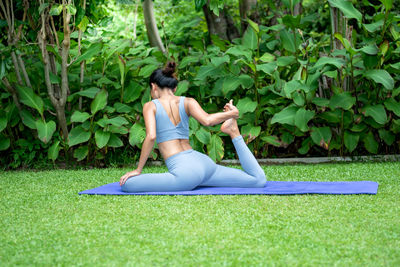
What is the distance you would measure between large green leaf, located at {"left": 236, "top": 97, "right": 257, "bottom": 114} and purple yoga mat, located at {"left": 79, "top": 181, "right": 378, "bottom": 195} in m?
1.74

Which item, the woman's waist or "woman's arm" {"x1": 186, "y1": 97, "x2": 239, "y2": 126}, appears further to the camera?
the woman's waist

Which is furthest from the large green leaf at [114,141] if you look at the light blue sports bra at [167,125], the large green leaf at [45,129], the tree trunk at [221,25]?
the tree trunk at [221,25]

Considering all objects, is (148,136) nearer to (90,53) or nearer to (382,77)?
(90,53)

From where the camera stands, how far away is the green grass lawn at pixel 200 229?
2.50 m

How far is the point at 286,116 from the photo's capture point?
6008 mm

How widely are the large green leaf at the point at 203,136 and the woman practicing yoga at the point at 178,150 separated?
165cm

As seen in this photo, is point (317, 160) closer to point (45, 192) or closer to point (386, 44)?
point (386, 44)

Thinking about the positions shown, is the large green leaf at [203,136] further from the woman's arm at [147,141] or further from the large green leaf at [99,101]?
the woman's arm at [147,141]

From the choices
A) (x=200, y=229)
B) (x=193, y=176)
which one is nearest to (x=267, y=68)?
(x=193, y=176)

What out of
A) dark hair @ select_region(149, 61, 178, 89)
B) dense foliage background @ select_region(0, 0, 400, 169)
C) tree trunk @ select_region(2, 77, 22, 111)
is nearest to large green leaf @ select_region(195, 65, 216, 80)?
dense foliage background @ select_region(0, 0, 400, 169)

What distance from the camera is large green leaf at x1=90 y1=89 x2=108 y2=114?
6.08 m

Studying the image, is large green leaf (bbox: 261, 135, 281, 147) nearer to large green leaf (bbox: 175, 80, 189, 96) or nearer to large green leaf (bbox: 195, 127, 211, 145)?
large green leaf (bbox: 195, 127, 211, 145)

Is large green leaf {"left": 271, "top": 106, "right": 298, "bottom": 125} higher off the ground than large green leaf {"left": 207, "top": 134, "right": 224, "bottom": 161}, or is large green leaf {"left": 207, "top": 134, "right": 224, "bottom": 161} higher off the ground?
large green leaf {"left": 271, "top": 106, "right": 298, "bottom": 125}

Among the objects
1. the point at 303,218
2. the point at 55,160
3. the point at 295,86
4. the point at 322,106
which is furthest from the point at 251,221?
the point at 55,160
